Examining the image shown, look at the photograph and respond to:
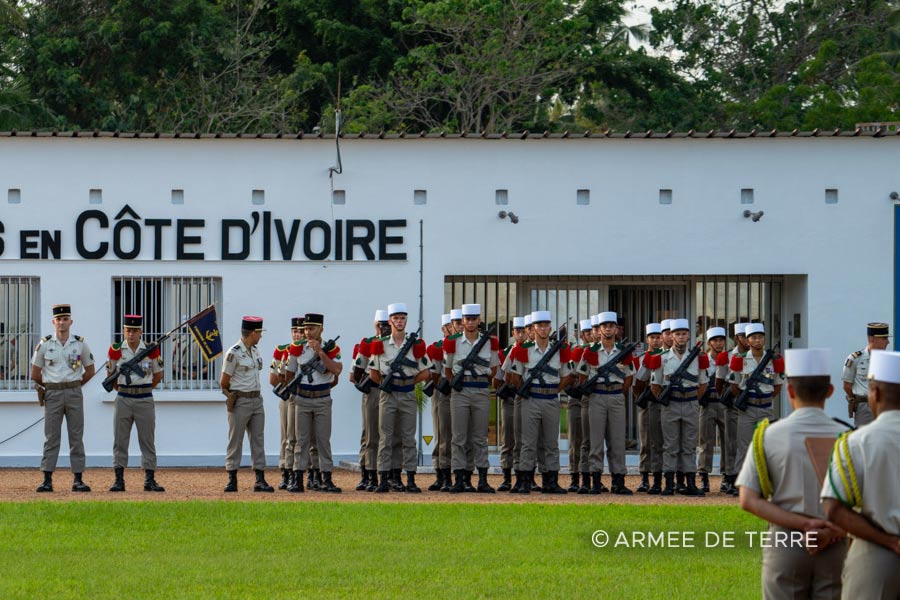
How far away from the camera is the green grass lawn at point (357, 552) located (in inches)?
389

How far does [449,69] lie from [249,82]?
174 inches

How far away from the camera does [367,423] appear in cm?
1672

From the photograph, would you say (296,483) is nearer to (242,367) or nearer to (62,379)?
(242,367)

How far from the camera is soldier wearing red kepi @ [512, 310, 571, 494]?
16266 mm

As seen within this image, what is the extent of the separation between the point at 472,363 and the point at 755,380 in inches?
117

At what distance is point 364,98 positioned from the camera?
32906mm

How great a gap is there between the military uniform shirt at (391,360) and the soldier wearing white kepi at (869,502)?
1043cm

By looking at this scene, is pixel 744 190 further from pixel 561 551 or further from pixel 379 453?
pixel 561 551

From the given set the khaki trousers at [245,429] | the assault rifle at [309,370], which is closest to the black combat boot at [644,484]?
the assault rifle at [309,370]

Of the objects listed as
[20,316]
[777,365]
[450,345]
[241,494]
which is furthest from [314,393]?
[20,316]

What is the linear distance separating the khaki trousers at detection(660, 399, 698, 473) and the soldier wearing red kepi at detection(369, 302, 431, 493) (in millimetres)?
2624

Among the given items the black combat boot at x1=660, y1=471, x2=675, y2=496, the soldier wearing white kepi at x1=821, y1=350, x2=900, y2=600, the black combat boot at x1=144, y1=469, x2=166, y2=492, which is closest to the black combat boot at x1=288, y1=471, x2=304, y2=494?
the black combat boot at x1=144, y1=469, x2=166, y2=492

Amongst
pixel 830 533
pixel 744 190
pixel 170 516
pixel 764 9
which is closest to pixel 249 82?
pixel 764 9

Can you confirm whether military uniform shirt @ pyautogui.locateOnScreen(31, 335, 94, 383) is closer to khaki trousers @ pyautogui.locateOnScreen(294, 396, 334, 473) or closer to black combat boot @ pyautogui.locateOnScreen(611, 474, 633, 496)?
khaki trousers @ pyautogui.locateOnScreen(294, 396, 334, 473)
